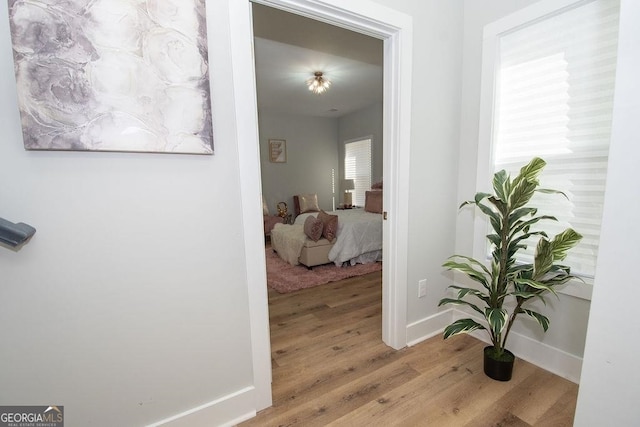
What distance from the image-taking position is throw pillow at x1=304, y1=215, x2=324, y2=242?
11.5ft

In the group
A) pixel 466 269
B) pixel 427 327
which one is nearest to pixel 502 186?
pixel 466 269

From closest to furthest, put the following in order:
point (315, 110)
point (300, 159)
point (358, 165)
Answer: point (315, 110), point (358, 165), point (300, 159)

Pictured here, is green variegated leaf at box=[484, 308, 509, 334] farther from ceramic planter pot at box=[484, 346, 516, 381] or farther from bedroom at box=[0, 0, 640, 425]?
bedroom at box=[0, 0, 640, 425]

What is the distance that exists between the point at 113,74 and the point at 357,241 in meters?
3.14

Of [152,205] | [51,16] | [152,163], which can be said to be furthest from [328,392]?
[51,16]

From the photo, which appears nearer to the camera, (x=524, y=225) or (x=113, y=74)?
(x=113, y=74)

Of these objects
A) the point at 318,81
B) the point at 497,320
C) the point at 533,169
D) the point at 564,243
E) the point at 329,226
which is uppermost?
the point at 318,81

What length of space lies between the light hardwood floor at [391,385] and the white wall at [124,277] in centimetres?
42

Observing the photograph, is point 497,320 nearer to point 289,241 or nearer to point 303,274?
point 303,274

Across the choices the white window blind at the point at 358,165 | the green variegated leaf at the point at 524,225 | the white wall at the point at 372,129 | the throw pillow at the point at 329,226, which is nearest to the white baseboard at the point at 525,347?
the green variegated leaf at the point at 524,225

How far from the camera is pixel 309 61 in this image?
343cm

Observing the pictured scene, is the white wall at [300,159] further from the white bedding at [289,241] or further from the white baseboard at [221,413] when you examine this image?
the white baseboard at [221,413]

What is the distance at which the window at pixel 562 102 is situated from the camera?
4.60 ft

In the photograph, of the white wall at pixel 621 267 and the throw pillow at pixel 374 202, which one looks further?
the throw pillow at pixel 374 202
